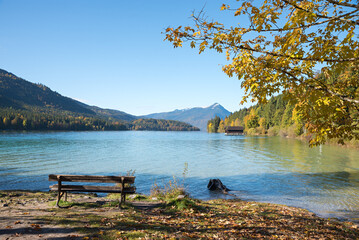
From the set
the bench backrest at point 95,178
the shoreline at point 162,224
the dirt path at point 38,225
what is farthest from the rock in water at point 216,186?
the dirt path at point 38,225

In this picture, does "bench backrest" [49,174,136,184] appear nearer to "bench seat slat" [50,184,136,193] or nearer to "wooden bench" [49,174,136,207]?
"wooden bench" [49,174,136,207]

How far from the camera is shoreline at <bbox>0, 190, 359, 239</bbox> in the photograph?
6750 millimetres

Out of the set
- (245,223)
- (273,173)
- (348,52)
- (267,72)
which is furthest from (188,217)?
(273,173)

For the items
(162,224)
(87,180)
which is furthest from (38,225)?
(162,224)

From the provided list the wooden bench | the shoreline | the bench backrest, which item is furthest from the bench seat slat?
the shoreline

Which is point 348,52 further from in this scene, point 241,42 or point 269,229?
point 269,229

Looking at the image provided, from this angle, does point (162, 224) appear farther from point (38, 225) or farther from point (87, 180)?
point (87, 180)

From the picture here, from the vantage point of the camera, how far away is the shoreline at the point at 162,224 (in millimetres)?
6750

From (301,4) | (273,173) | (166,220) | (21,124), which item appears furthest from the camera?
(21,124)

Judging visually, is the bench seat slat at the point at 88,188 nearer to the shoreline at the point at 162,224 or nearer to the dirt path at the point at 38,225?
the shoreline at the point at 162,224

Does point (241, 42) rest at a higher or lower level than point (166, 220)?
higher

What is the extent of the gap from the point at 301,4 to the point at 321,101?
259cm

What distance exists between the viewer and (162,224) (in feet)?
26.1

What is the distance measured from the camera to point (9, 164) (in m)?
29.2
